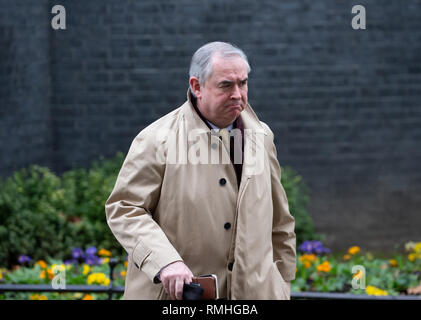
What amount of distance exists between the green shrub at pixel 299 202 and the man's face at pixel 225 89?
432 cm

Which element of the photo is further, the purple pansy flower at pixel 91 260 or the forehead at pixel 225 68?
the purple pansy flower at pixel 91 260

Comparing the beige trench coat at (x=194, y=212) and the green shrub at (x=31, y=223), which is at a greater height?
the beige trench coat at (x=194, y=212)

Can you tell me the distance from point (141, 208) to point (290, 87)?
5306 millimetres

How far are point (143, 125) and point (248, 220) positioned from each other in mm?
5152

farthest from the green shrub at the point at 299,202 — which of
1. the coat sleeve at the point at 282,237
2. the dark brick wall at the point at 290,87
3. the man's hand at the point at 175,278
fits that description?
the man's hand at the point at 175,278

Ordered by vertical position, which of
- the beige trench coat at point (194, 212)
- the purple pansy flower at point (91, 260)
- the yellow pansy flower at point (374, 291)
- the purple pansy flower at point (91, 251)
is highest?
Result: the beige trench coat at point (194, 212)

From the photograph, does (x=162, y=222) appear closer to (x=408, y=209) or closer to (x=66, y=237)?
(x=66, y=237)

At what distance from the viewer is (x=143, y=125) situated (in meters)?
7.82

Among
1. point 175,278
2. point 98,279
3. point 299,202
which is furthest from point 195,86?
point 299,202

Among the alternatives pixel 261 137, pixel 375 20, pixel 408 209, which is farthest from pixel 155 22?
pixel 261 137

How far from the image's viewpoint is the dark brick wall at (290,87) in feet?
25.2

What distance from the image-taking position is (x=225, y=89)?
2.74 metres

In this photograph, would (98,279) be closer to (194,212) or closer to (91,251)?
(91,251)

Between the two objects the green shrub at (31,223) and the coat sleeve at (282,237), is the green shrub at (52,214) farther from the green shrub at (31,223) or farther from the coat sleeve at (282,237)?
the coat sleeve at (282,237)
